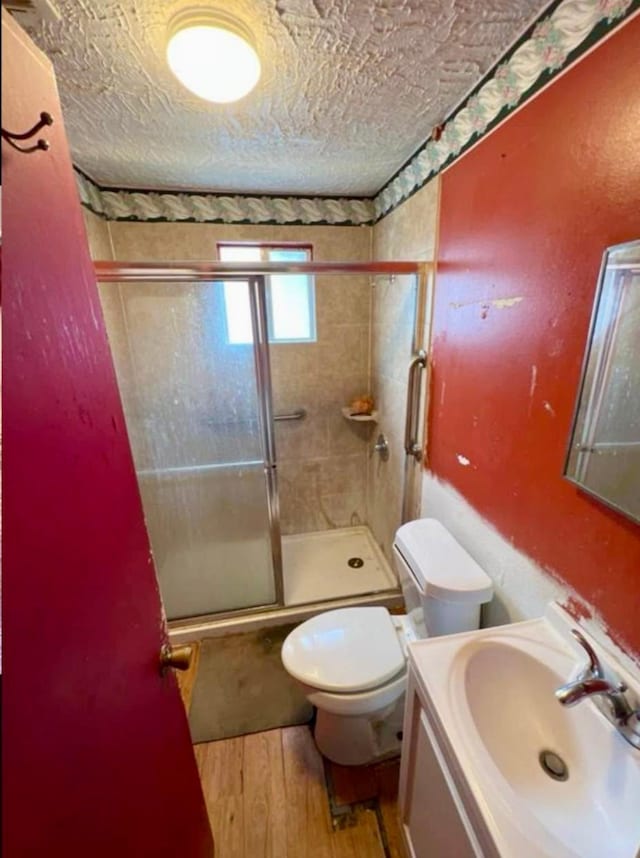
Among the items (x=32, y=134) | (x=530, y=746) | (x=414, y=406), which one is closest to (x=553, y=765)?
(x=530, y=746)

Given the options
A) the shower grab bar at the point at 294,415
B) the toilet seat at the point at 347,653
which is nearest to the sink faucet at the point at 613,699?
the toilet seat at the point at 347,653

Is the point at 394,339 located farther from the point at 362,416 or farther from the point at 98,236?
the point at 98,236

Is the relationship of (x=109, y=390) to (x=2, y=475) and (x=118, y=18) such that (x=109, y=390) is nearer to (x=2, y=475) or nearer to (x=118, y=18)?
(x=2, y=475)

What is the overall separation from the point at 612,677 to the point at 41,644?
103cm

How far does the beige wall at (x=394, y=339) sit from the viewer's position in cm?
157

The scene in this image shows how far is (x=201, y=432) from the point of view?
5.95 feet

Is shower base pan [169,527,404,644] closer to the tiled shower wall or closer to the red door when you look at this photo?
the tiled shower wall

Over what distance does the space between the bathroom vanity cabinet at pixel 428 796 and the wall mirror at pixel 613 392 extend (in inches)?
25.2

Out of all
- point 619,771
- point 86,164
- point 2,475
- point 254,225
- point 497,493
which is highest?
point 86,164

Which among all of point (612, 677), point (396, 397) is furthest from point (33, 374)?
point (396, 397)

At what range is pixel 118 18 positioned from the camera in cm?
81

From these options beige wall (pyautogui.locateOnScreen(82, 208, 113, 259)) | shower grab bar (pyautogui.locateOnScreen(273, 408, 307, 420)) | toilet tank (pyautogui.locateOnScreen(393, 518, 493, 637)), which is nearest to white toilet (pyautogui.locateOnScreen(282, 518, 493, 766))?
toilet tank (pyautogui.locateOnScreen(393, 518, 493, 637))

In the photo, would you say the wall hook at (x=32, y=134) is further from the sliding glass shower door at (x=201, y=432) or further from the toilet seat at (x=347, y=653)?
the toilet seat at (x=347, y=653)

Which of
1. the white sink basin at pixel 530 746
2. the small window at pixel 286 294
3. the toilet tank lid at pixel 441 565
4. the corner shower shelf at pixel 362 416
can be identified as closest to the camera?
the white sink basin at pixel 530 746
